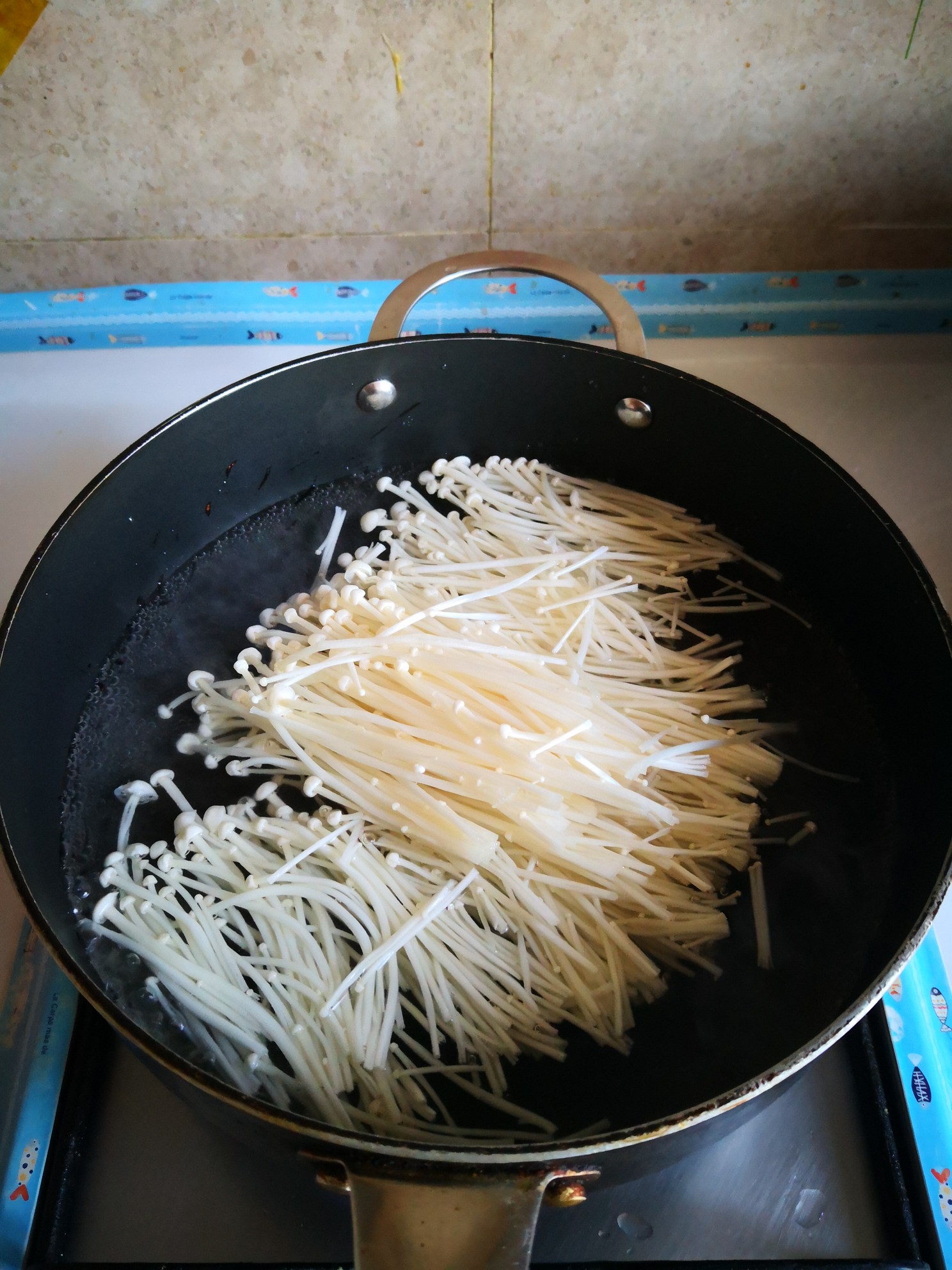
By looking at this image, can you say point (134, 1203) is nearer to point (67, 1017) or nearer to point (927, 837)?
point (67, 1017)

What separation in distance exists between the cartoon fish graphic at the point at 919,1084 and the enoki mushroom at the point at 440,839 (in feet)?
0.71

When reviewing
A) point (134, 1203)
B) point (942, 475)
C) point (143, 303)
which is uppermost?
point (143, 303)

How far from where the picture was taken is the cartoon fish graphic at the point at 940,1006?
896 mm

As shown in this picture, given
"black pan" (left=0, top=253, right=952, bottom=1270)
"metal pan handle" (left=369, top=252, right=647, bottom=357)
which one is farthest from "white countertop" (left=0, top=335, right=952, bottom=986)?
"metal pan handle" (left=369, top=252, right=647, bottom=357)

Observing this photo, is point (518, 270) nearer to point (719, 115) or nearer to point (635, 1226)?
point (719, 115)

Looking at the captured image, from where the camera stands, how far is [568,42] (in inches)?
47.8

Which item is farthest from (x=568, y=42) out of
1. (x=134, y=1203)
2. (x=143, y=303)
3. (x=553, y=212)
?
(x=134, y=1203)

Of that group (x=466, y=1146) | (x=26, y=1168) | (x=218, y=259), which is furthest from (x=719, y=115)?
(x=26, y=1168)

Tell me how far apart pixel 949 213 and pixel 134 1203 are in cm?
180

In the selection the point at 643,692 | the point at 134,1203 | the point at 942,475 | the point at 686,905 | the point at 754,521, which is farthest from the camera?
the point at 942,475

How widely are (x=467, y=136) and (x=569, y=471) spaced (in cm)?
54

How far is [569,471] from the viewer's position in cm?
130

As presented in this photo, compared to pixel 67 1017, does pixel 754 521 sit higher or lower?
higher

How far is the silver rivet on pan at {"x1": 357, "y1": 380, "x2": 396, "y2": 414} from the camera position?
1.19 m
